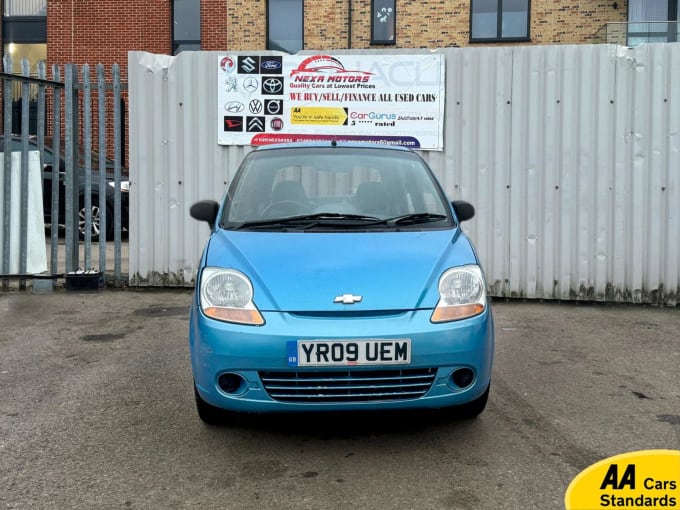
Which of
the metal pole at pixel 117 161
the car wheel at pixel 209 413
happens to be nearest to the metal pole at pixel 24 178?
the metal pole at pixel 117 161

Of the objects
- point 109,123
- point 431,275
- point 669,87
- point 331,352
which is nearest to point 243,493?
point 331,352

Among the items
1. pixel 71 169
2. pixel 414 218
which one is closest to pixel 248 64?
pixel 71 169

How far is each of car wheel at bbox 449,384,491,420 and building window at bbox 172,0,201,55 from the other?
16.9 m

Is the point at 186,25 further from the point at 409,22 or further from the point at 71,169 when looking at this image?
the point at 71,169

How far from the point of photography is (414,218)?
13.9 ft

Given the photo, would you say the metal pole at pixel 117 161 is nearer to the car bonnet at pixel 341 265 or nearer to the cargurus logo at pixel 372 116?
the cargurus logo at pixel 372 116

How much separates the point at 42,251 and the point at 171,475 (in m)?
5.75

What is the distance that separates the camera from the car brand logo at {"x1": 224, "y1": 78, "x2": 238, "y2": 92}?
8070 mm

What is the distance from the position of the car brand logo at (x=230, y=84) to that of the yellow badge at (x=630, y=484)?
6668 mm

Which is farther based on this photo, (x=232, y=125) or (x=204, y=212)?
(x=232, y=125)

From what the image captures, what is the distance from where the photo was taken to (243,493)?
3.07 metres

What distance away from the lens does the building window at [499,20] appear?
18078 mm

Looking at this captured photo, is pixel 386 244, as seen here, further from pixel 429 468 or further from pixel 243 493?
pixel 243 493

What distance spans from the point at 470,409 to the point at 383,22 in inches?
630
